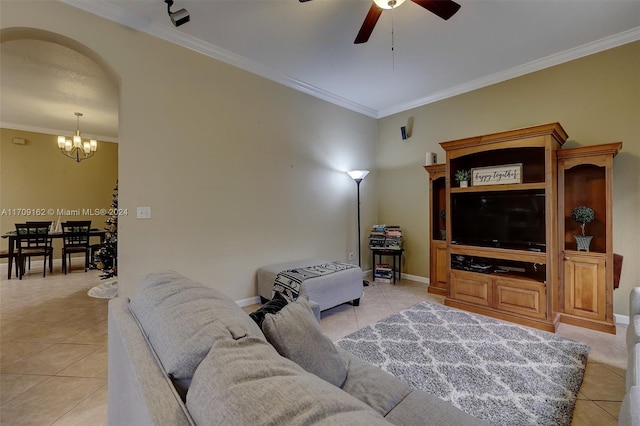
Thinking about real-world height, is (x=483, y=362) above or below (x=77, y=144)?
below

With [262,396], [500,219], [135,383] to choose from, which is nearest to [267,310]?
[135,383]

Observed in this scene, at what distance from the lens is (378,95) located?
4414mm

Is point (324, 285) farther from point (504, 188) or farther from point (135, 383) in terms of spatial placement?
point (135, 383)

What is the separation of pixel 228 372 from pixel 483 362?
227 centimetres

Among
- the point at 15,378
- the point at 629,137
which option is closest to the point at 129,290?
the point at 15,378

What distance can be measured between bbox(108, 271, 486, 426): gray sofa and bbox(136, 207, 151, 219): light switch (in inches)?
61.0

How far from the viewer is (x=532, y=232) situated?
308 cm

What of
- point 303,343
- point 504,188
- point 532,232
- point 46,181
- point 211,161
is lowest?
point 303,343

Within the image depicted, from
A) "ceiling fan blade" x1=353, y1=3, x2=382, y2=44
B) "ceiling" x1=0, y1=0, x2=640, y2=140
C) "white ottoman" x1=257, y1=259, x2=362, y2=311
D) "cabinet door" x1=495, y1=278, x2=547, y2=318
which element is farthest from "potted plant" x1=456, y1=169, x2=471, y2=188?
"ceiling fan blade" x1=353, y1=3, x2=382, y2=44

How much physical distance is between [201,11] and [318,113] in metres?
2.03

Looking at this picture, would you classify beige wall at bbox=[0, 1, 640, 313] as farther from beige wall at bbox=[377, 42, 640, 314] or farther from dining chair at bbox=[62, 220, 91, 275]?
dining chair at bbox=[62, 220, 91, 275]

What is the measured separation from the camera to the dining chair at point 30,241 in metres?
4.64

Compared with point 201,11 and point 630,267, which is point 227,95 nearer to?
point 201,11

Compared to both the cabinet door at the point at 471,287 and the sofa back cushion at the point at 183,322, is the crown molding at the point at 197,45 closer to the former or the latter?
the sofa back cushion at the point at 183,322
